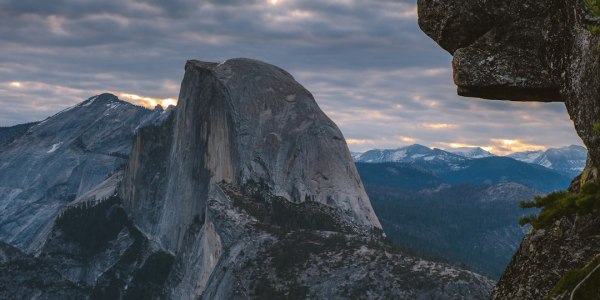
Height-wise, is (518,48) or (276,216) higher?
(518,48)

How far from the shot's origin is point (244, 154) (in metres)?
181

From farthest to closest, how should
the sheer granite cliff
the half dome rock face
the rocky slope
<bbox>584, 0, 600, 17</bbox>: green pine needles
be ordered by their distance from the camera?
the half dome rock face, the rocky slope, the sheer granite cliff, <bbox>584, 0, 600, 17</bbox>: green pine needles

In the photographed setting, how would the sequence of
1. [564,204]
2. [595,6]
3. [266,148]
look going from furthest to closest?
[266,148], [564,204], [595,6]

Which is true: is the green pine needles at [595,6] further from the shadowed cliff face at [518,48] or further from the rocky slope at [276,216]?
the rocky slope at [276,216]

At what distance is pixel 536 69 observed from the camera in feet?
59.5

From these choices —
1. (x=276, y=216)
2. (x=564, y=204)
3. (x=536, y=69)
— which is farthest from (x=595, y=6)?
(x=276, y=216)

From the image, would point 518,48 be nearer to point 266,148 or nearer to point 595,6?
point 595,6

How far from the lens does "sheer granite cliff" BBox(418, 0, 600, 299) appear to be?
14.4 meters

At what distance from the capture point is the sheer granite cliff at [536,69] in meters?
14.4

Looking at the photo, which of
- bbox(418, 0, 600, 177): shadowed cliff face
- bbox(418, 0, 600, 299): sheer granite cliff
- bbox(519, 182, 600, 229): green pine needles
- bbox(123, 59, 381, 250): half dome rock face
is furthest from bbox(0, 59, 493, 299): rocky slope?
bbox(519, 182, 600, 229): green pine needles

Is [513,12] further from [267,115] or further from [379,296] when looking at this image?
[267,115]

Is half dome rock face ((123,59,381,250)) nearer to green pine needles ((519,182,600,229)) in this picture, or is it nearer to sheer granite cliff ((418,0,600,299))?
sheer granite cliff ((418,0,600,299))

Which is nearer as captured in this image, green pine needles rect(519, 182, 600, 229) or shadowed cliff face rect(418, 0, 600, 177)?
green pine needles rect(519, 182, 600, 229)

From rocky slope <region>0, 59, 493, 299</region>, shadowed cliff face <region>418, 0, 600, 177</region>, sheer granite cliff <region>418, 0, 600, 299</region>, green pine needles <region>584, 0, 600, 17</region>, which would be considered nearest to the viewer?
green pine needles <region>584, 0, 600, 17</region>
